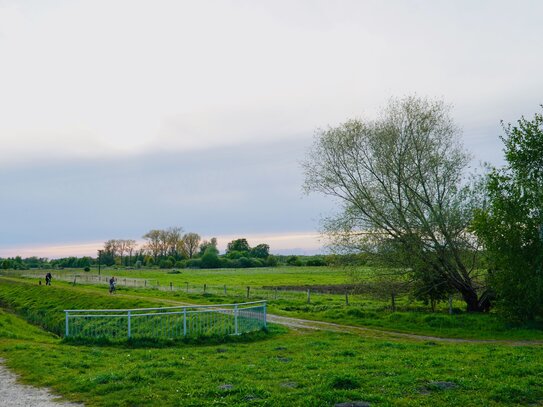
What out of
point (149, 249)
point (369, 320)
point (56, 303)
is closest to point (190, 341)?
point (369, 320)

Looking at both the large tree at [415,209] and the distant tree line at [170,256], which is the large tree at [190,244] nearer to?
the distant tree line at [170,256]

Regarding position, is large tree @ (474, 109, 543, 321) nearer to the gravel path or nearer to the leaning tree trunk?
the leaning tree trunk

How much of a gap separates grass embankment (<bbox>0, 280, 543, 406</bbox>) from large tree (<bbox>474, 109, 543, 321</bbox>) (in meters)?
6.87

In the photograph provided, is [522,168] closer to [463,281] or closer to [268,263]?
[463,281]

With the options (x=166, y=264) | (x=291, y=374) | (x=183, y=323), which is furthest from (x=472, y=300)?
(x=166, y=264)

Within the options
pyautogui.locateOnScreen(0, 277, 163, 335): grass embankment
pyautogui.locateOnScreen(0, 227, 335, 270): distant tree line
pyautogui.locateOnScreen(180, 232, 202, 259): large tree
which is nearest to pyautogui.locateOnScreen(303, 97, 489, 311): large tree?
pyautogui.locateOnScreen(0, 277, 163, 335): grass embankment

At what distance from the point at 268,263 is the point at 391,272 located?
352 ft

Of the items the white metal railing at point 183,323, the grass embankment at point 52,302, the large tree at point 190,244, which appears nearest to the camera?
the white metal railing at point 183,323

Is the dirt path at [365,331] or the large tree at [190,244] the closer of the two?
the dirt path at [365,331]

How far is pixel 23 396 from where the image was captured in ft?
36.9

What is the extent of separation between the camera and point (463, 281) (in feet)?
91.5

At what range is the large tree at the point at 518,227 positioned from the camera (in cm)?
2289

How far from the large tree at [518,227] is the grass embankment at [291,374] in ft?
22.5

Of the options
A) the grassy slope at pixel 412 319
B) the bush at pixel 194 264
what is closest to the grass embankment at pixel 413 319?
the grassy slope at pixel 412 319
